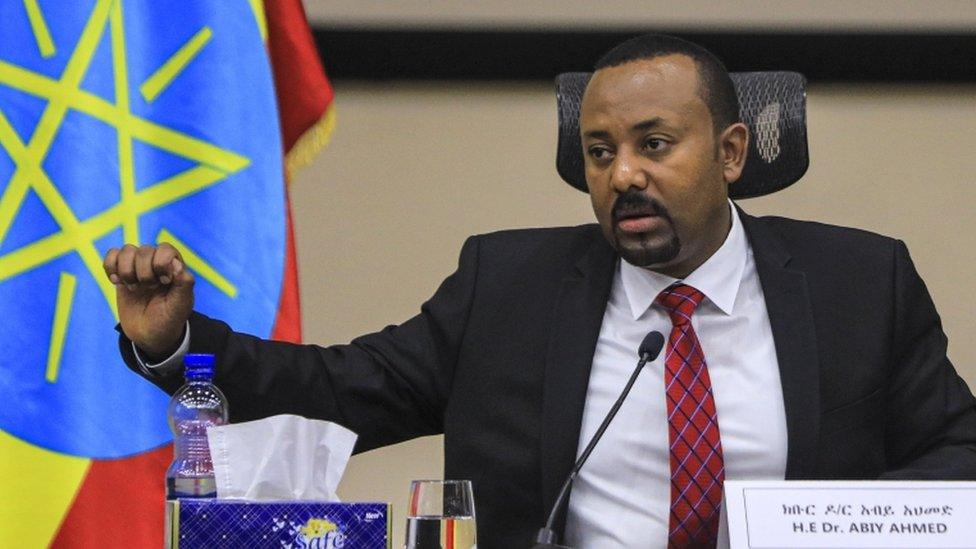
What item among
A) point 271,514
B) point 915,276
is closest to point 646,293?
point 915,276

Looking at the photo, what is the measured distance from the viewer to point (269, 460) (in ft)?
4.79

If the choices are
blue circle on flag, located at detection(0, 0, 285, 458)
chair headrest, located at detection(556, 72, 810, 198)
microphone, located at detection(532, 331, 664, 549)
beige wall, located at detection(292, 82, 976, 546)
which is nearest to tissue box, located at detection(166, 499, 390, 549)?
microphone, located at detection(532, 331, 664, 549)

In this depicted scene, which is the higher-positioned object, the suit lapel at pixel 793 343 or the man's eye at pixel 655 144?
the man's eye at pixel 655 144

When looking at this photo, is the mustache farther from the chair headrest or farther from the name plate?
the name plate

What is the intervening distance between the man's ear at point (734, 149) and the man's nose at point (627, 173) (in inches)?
→ 8.5

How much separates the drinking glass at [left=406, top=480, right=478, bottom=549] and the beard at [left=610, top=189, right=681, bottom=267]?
0.61 meters

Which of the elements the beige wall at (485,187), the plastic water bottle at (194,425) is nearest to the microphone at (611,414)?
the plastic water bottle at (194,425)

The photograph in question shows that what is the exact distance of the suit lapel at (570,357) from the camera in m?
1.99

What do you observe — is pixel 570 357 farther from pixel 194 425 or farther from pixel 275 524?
pixel 275 524

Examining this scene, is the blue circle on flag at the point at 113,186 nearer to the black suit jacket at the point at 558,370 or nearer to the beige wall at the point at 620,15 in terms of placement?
the beige wall at the point at 620,15

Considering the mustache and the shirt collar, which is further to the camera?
the shirt collar

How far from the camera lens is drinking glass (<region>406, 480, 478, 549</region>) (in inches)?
60.2

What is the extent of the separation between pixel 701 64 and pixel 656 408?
1.84 ft

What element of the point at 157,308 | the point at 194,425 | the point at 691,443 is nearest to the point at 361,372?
the point at 194,425
